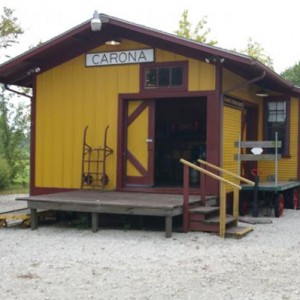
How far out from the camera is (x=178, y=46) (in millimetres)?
9945

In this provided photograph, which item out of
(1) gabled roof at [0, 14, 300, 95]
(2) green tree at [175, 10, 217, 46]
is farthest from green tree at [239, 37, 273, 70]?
(1) gabled roof at [0, 14, 300, 95]

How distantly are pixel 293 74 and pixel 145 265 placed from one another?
138 feet

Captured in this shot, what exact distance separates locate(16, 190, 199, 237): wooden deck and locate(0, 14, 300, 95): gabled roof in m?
2.60

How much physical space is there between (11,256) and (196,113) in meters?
8.80

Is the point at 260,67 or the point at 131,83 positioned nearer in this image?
the point at 260,67

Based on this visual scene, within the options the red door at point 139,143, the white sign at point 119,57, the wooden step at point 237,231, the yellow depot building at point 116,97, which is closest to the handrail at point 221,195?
the wooden step at point 237,231

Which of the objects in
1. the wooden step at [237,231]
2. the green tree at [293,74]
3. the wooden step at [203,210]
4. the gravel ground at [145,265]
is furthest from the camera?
the green tree at [293,74]

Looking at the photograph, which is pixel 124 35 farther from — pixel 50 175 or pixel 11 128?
pixel 11 128

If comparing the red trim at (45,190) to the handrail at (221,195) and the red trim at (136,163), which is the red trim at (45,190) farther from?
the handrail at (221,195)

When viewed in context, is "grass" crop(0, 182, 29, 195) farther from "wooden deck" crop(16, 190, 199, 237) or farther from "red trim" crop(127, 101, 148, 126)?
"wooden deck" crop(16, 190, 199, 237)

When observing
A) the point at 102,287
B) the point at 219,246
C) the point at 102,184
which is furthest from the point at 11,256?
the point at 102,184

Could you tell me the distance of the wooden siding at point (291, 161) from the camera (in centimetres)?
1298

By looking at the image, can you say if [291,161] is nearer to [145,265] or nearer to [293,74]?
[145,265]

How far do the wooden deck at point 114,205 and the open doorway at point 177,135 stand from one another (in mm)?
4362
